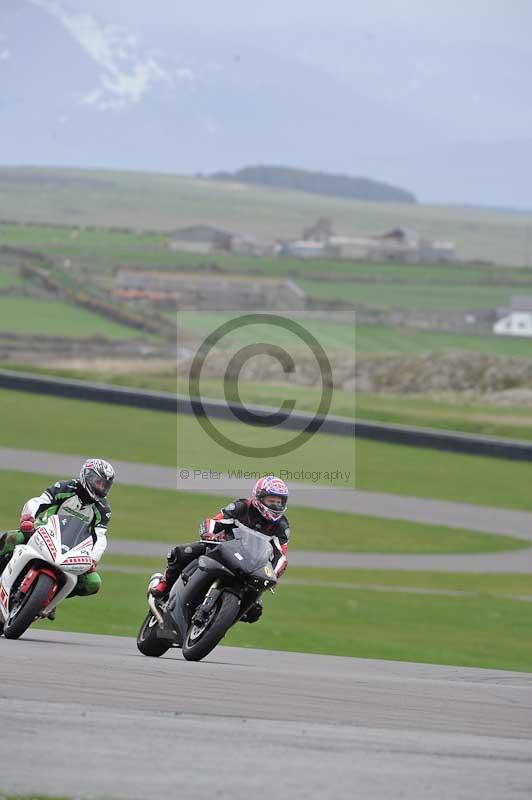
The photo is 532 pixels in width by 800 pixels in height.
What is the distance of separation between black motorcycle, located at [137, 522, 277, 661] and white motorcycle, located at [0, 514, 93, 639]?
925 millimetres

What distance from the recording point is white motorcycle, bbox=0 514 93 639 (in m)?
13.7

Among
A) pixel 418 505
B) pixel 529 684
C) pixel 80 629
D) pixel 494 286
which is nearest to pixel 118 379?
pixel 418 505

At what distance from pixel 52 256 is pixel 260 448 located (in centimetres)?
10738

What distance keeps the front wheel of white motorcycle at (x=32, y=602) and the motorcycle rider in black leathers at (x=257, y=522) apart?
3.98 ft

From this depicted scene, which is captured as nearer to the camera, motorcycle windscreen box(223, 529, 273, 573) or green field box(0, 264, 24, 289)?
motorcycle windscreen box(223, 529, 273, 573)

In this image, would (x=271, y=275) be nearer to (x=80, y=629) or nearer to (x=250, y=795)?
(x=80, y=629)

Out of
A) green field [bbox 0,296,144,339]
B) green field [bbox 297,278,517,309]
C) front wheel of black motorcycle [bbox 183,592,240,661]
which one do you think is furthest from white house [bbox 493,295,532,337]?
front wheel of black motorcycle [bbox 183,592,240,661]

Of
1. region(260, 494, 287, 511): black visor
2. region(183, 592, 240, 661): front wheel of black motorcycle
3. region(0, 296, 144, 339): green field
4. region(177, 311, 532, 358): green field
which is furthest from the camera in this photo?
region(177, 311, 532, 358): green field

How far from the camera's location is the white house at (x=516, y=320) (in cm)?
13600

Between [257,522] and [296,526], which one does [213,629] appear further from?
[296,526]

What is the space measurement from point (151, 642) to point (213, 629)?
4.35 feet

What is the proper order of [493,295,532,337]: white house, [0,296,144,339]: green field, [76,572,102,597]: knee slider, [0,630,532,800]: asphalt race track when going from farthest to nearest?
1. [493,295,532,337]: white house
2. [0,296,144,339]: green field
3. [76,572,102,597]: knee slider
4. [0,630,532,800]: asphalt race track

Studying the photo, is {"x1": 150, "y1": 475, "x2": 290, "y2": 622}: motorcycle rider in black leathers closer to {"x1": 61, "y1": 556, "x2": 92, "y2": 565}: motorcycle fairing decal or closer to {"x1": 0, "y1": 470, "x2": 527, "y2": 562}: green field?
{"x1": 61, "y1": 556, "x2": 92, "y2": 565}: motorcycle fairing decal

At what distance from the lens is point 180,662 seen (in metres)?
13.3
